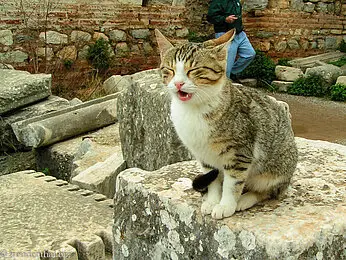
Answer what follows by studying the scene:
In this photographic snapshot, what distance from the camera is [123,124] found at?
4.80 metres

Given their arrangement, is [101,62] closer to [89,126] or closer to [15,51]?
[15,51]

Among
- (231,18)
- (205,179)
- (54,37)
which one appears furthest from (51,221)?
(54,37)

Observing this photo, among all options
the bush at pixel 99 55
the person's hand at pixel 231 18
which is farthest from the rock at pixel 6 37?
the person's hand at pixel 231 18

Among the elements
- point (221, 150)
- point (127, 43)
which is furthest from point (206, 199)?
point (127, 43)

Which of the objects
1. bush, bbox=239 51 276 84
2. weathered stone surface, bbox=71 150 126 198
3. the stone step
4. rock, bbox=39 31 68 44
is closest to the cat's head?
weathered stone surface, bbox=71 150 126 198

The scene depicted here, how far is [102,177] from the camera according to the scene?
15.5 ft

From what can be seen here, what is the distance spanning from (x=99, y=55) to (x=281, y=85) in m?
3.55

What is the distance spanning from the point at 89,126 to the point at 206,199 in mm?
4178

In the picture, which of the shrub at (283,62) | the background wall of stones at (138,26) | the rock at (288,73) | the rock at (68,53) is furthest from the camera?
the shrub at (283,62)

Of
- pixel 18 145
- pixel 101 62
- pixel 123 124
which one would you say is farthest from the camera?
pixel 101 62

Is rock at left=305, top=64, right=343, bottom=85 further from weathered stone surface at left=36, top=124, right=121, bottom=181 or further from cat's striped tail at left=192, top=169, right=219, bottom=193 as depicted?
cat's striped tail at left=192, top=169, right=219, bottom=193

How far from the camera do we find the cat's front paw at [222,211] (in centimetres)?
231

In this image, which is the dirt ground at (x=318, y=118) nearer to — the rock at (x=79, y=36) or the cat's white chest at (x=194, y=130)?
the rock at (x=79, y=36)

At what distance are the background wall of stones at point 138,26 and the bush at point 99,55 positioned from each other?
132mm
